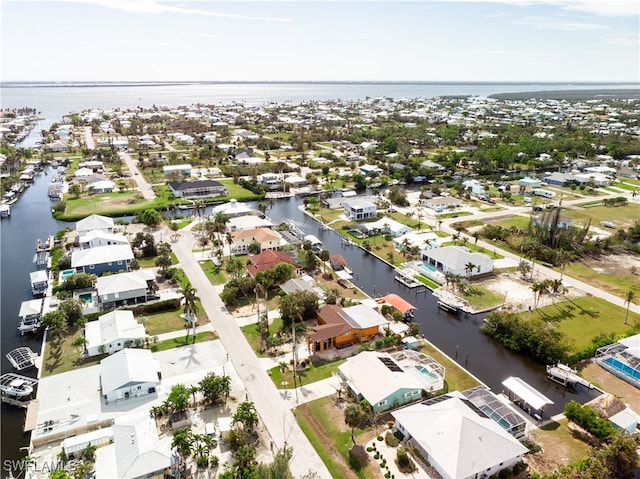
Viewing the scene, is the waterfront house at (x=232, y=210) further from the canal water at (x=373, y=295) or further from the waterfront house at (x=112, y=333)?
the waterfront house at (x=112, y=333)

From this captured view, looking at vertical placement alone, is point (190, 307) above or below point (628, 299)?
below

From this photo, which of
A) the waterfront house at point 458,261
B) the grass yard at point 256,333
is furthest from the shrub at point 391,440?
the waterfront house at point 458,261

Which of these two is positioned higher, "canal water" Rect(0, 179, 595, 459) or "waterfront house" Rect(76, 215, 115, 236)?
"waterfront house" Rect(76, 215, 115, 236)

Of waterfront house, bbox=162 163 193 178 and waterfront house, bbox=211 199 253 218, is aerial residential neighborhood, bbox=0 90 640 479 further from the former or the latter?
waterfront house, bbox=162 163 193 178

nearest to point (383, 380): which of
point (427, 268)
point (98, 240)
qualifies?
point (427, 268)

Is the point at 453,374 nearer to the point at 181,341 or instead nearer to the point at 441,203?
the point at 181,341

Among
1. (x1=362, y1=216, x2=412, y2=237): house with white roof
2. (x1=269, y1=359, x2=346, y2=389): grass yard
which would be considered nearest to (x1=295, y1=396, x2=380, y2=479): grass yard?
(x1=269, y1=359, x2=346, y2=389): grass yard
